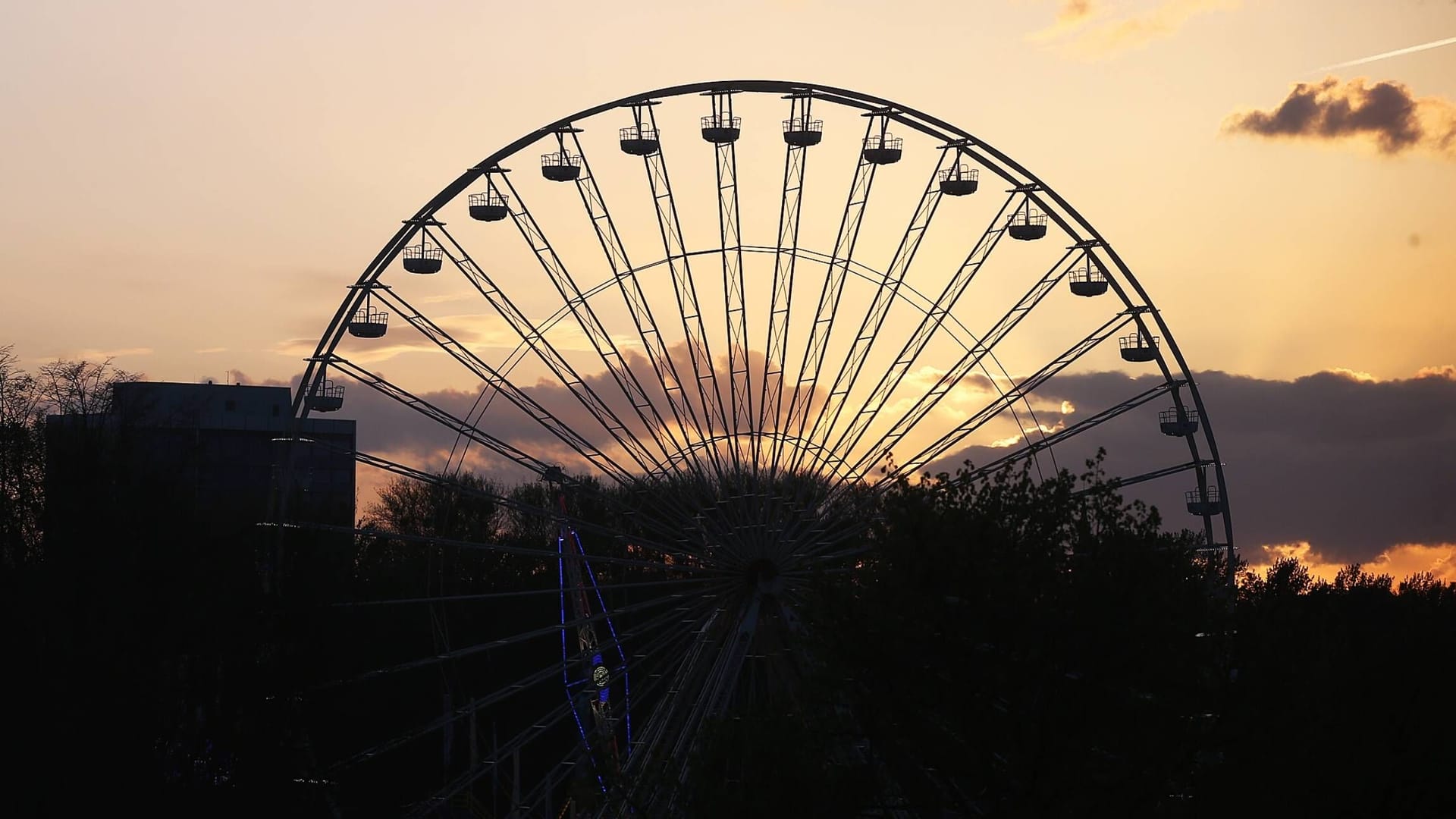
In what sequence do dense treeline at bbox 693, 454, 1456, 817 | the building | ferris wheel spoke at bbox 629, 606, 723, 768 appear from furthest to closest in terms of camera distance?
the building
ferris wheel spoke at bbox 629, 606, 723, 768
dense treeline at bbox 693, 454, 1456, 817

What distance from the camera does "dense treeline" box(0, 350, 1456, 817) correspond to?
38.0 meters

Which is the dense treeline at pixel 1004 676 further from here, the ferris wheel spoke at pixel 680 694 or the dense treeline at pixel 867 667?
the ferris wheel spoke at pixel 680 694

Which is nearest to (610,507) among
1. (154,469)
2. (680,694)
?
(680,694)

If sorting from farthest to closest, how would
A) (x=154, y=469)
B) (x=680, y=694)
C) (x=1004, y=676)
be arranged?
(x=154, y=469), (x=680, y=694), (x=1004, y=676)

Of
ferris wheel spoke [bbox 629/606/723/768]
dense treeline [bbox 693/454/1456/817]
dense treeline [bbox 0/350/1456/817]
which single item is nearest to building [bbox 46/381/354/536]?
dense treeline [bbox 0/350/1456/817]

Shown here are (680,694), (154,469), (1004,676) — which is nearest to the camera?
(1004,676)

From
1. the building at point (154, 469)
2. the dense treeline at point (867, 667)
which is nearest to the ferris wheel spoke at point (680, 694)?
the dense treeline at point (867, 667)

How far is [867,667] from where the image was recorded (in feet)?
128

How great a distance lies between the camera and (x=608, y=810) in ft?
142

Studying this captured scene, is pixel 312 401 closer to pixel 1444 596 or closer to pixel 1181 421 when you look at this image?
pixel 1181 421

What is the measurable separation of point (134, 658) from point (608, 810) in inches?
848

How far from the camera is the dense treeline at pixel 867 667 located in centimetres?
3803

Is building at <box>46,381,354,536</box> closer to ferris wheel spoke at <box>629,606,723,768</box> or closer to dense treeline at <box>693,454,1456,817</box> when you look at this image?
ferris wheel spoke at <box>629,606,723,768</box>

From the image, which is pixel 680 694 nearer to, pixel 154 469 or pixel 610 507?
pixel 610 507
